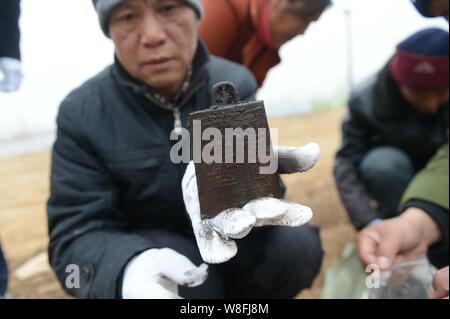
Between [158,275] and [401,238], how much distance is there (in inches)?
21.0

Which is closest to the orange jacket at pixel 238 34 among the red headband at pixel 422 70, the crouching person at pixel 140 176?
the crouching person at pixel 140 176

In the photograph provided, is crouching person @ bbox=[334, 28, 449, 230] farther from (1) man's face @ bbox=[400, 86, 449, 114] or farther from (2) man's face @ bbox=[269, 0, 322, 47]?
(2) man's face @ bbox=[269, 0, 322, 47]

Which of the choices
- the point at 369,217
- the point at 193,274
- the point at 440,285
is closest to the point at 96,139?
the point at 193,274

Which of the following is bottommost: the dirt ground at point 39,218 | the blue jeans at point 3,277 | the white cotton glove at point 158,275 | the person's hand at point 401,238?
the dirt ground at point 39,218

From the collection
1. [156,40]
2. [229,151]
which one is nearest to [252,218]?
[229,151]

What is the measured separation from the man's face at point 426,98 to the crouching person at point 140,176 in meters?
0.57

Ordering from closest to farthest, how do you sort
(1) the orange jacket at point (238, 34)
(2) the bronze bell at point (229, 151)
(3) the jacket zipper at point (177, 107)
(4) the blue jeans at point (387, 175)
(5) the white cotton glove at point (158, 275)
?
1. (2) the bronze bell at point (229, 151)
2. (5) the white cotton glove at point (158, 275)
3. (3) the jacket zipper at point (177, 107)
4. (1) the orange jacket at point (238, 34)
5. (4) the blue jeans at point (387, 175)

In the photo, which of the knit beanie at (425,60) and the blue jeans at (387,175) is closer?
the knit beanie at (425,60)

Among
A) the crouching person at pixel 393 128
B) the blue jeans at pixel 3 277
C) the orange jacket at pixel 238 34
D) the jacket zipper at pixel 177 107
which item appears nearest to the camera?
the jacket zipper at pixel 177 107

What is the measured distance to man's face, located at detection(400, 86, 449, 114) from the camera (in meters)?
1.23

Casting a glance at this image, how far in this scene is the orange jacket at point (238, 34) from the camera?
1.09 metres

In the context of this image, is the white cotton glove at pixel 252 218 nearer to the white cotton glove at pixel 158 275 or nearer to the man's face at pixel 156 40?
the white cotton glove at pixel 158 275

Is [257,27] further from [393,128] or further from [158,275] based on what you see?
[158,275]

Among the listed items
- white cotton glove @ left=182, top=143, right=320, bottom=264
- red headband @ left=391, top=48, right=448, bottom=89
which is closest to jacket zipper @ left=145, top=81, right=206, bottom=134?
white cotton glove @ left=182, top=143, right=320, bottom=264
